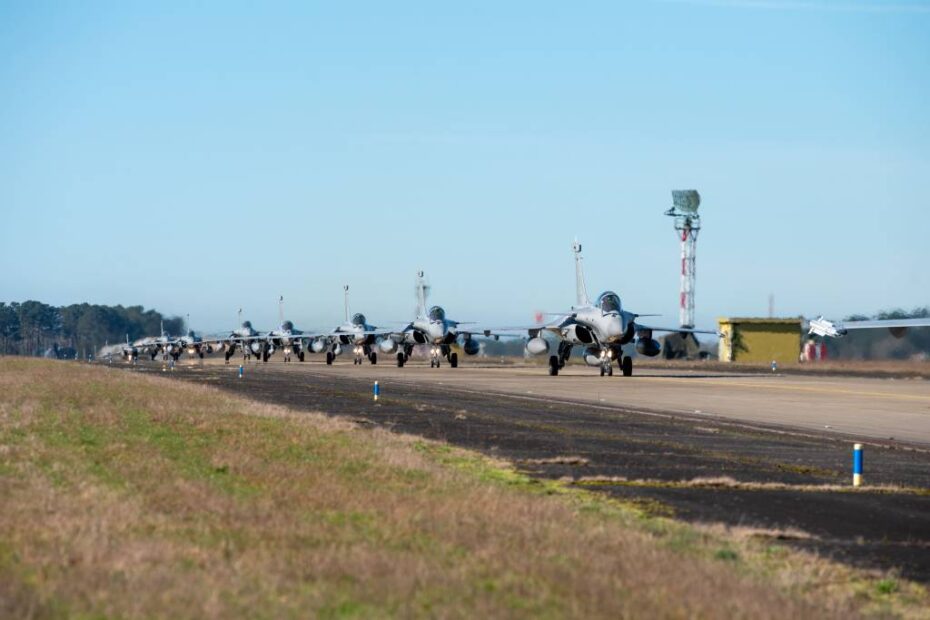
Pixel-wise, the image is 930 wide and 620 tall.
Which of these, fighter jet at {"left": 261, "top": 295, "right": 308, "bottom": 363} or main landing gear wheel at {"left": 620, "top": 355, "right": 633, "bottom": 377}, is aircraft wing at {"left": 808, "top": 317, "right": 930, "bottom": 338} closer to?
main landing gear wheel at {"left": 620, "top": 355, "right": 633, "bottom": 377}

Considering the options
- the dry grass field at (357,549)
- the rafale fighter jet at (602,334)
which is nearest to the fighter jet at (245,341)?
the rafale fighter jet at (602,334)

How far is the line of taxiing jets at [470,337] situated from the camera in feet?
199

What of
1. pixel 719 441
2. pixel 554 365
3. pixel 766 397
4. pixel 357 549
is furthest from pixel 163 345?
pixel 357 549

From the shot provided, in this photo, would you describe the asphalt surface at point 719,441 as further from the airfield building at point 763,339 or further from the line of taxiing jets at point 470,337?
the airfield building at point 763,339

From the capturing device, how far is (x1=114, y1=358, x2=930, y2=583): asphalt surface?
15.3 meters

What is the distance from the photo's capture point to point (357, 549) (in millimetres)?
11016

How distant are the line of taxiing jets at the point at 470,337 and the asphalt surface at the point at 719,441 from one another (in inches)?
232

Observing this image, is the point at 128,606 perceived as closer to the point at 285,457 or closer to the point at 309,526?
the point at 309,526

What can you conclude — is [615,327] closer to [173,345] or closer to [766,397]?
[766,397]

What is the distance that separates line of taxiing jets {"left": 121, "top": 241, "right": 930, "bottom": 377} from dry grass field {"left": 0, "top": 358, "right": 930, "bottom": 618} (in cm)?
2785

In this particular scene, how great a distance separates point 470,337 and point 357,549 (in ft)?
239

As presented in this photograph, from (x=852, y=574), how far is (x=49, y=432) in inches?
602

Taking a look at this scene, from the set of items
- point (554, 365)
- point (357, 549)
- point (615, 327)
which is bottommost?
point (357, 549)

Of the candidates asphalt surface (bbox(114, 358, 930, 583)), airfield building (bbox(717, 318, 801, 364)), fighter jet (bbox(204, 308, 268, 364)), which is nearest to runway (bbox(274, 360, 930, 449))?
asphalt surface (bbox(114, 358, 930, 583))
